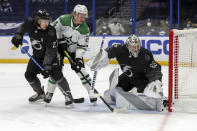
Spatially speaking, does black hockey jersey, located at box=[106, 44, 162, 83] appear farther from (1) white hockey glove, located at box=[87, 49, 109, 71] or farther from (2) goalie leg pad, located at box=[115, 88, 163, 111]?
(2) goalie leg pad, located at box=[115, 88, 163, 111]

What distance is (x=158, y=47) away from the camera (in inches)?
331

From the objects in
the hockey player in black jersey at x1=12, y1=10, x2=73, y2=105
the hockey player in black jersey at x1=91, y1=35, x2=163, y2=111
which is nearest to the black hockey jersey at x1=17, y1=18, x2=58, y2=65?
the hockey player in black jersey at x1=12, y1=10, x2=73, y2=105

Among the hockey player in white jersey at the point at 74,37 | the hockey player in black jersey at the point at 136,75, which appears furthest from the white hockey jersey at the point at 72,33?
the hockey player in black jersey at the point at 136,75

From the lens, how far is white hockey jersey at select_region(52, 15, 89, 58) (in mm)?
4141

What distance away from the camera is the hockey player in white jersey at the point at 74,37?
4104mm

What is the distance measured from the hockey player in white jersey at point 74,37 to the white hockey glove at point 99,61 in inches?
7.1

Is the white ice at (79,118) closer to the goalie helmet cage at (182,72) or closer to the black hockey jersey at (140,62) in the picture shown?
the goalie helmet cage at (182,72)

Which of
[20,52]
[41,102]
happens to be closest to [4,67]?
[20,52]

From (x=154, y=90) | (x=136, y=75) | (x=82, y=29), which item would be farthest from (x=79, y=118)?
(x=82, y=29)

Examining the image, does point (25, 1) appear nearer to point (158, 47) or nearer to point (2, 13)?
point (2, 13)

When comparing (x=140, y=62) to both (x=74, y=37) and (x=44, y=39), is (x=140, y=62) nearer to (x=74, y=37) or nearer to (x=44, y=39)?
(x=74, y=37)

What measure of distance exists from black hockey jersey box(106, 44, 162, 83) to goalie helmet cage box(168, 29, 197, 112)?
16cm

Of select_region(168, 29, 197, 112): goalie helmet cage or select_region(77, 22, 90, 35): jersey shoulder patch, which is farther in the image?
select_region(77, 22, 90, 35): jersey shoulder patch

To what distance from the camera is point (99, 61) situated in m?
3.96
